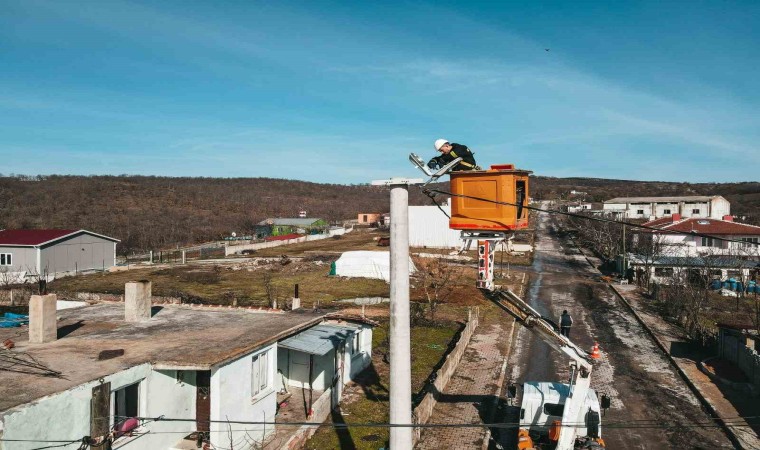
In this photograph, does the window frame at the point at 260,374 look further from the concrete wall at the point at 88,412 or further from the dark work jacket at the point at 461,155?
the dark work jacket at the point at 461,155

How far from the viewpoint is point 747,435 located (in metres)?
15.2

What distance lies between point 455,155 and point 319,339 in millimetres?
9660

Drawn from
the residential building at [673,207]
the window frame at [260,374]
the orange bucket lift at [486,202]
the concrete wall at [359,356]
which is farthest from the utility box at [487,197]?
the residential building at [673,207]

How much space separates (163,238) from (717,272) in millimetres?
71352

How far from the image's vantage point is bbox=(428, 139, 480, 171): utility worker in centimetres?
856

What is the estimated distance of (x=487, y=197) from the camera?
8586 mm

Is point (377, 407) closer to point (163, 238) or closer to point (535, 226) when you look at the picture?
point (163, 238)

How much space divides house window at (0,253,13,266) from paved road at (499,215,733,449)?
4169 centimetres

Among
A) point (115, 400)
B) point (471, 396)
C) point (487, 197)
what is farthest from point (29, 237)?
point (487, 197)

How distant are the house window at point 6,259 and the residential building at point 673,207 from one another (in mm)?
78703

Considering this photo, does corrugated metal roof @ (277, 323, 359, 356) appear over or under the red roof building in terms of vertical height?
under

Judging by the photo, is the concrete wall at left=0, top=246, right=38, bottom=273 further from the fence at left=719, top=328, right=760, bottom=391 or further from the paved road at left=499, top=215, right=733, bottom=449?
the fence at left=719, top=328, right=760, bottom=391

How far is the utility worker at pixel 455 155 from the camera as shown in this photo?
856 centimetres

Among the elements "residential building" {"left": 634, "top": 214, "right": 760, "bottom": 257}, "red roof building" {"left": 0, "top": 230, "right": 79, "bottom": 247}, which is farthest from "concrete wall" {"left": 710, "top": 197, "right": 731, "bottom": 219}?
"red roof building" {"left": 0, "top": 230, "right": 79, "bottom": 247}
